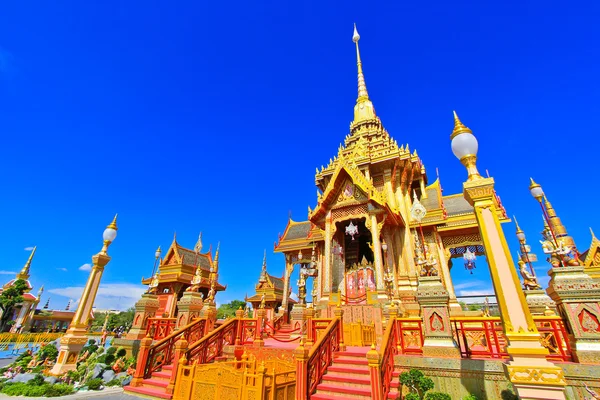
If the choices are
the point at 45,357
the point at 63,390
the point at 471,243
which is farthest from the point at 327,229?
the point at 45,357

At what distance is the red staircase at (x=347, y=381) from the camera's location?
625 centimetres

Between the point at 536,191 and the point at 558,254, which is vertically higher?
the point at 536,191

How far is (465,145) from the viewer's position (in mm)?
5195

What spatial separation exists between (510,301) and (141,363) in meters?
9.72

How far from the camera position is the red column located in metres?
8.15

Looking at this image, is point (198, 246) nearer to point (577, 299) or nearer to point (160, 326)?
point (160, 326)

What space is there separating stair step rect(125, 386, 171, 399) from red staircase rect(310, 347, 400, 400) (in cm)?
410

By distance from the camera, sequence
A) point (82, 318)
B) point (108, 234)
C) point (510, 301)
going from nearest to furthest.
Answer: point (510, 301), point (82, 318), point (108, 234)

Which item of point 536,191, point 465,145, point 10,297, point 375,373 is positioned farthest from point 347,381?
point 10,297

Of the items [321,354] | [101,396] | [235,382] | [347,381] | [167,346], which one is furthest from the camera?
[167,346]

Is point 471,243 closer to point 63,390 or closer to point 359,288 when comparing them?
point 359,288

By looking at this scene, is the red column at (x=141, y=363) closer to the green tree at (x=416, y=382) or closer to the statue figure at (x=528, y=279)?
the green tree at (x=416, y=382)

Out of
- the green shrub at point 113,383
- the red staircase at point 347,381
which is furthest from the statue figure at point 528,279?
the green shrub at point 113,383

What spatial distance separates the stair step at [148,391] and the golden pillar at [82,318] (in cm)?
294
